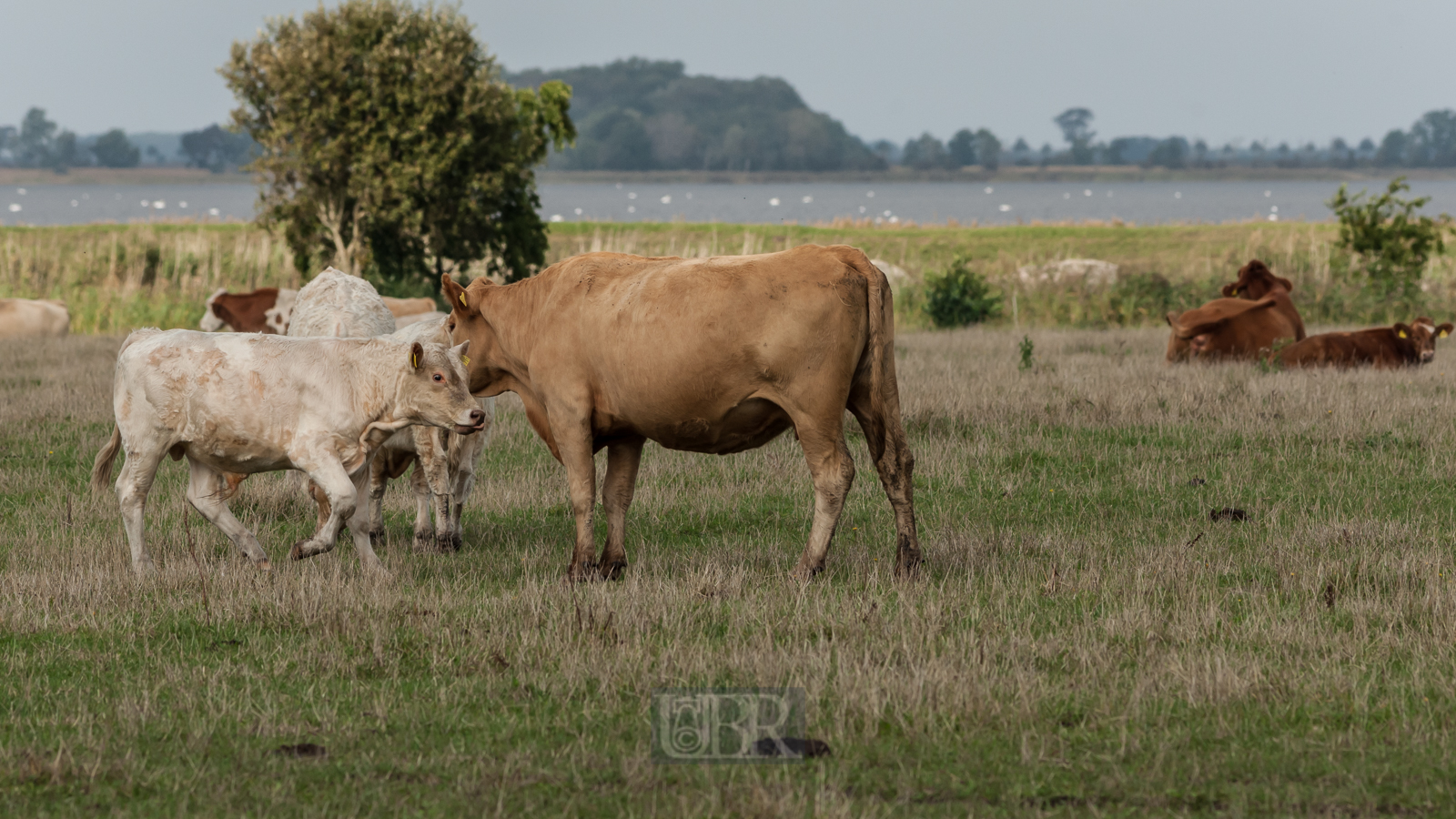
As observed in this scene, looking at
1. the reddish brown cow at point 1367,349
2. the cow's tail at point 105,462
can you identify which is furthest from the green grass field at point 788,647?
Answer: the reddish brown cow at point 1367,349

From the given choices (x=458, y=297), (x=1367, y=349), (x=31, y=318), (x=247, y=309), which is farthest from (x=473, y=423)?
(x=31, y=318)

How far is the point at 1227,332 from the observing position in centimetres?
1738

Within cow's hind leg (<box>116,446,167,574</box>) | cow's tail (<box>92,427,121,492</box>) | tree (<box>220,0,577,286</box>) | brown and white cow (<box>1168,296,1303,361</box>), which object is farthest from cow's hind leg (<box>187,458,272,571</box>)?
tree (<box>220,0,577,286</box>)

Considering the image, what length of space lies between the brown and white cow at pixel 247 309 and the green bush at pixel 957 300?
1273cm

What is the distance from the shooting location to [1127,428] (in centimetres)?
1252

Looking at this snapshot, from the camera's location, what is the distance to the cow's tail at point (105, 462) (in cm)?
823

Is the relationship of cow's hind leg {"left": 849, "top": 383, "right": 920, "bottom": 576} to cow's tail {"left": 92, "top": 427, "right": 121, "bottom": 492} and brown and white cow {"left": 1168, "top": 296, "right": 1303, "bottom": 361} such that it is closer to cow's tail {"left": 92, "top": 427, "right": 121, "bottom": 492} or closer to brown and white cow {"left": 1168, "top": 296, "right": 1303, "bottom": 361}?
cow's tail {"left": 92, "top": 427, "right": 121, "bottom": 492}

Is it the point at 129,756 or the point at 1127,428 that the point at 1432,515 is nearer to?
the point at 1127,428

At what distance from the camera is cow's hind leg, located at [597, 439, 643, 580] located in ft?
25.6

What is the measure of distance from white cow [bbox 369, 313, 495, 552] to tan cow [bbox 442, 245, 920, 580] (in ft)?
2.56

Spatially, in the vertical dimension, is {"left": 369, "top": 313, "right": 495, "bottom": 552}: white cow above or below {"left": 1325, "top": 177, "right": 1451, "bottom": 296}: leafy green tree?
below

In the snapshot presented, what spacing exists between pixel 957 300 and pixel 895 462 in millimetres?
19119

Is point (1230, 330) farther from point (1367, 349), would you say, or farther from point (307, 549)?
point (307, 549)

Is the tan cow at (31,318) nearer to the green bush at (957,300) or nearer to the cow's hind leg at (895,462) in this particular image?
the green bush at (957,300)
